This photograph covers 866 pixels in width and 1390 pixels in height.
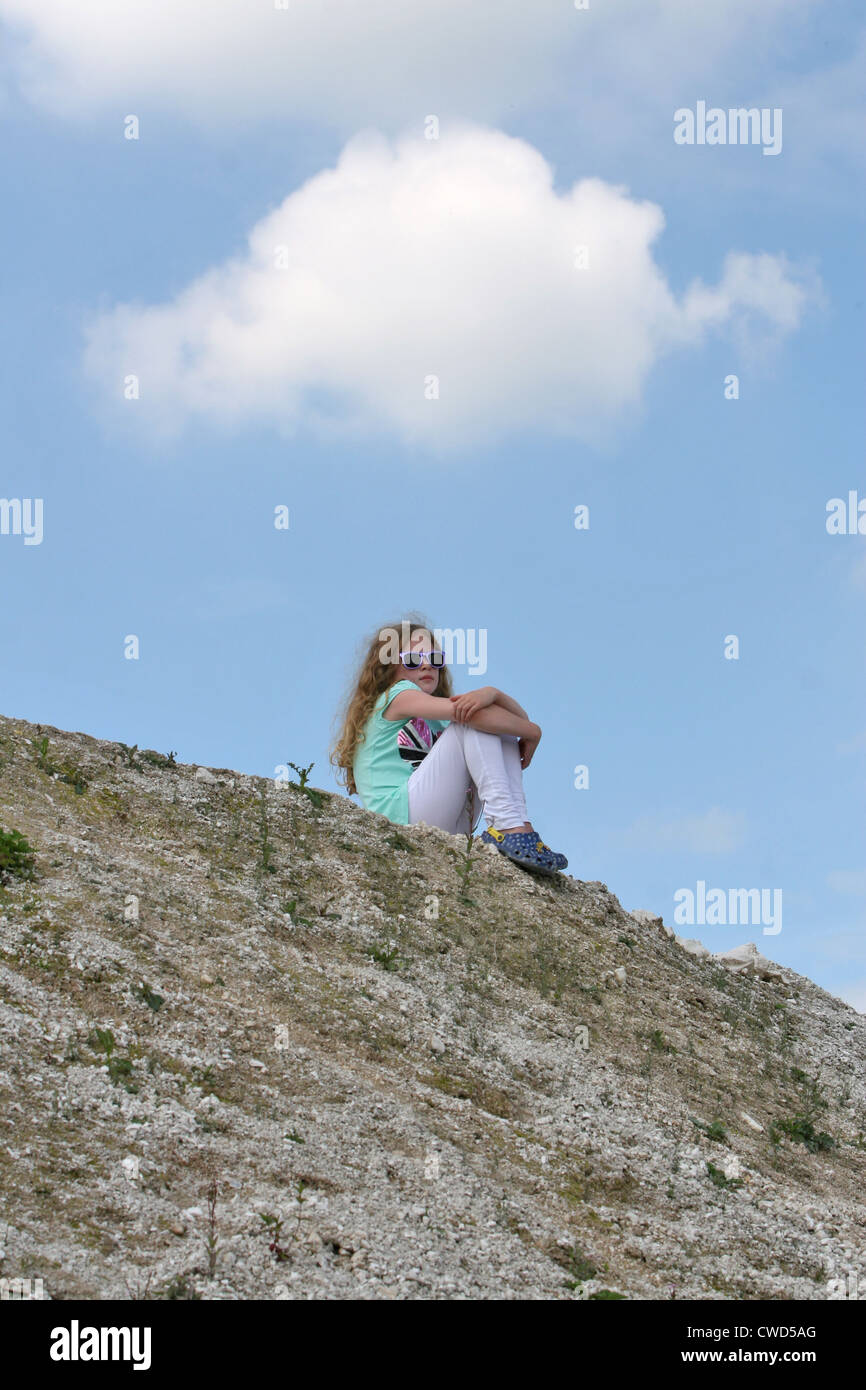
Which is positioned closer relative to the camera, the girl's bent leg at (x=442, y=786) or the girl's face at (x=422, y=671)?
the girl's bent leg at (x=442, y=786)

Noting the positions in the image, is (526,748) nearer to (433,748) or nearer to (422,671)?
(433,748)

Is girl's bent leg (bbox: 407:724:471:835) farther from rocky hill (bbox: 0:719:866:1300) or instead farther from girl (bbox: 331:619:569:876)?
rocky hill (bbox: 0:719:866:1300)

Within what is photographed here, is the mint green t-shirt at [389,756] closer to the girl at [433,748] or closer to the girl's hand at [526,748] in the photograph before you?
the girl at [433,748]

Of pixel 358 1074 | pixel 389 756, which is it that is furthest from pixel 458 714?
pixel 358 1074

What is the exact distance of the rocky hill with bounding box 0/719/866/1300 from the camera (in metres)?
6.13

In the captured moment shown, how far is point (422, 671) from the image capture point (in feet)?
39.6

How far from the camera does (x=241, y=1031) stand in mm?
7895

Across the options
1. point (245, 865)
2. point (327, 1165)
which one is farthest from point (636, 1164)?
point (245, 865)

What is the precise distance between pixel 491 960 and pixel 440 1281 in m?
4.44

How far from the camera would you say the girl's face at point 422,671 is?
12062 millimetres

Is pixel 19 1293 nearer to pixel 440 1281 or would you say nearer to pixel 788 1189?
pixel 440 1281

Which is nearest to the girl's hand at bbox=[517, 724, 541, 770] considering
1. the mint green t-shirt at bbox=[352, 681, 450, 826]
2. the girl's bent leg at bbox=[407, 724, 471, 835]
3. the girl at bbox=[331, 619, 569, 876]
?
the girl at bbox=[331, 619, 569, 876]

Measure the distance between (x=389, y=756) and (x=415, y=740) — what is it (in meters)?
0.33

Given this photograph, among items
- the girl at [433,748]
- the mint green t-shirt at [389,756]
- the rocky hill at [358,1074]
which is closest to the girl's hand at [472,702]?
the girl at [433,748]
